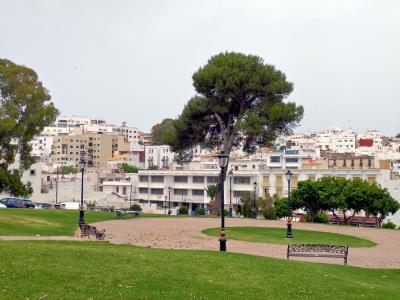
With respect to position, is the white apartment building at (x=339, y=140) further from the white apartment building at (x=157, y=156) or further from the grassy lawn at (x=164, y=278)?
the grassy lawn at (x=164, y=278)

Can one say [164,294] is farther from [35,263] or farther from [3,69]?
[3,69]

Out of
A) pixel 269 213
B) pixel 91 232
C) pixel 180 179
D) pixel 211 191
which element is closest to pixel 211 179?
pixel 180 179

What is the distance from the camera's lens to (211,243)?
27.4 m

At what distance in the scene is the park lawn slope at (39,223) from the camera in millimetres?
27931

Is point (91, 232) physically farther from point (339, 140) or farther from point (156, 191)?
point (339, 140)

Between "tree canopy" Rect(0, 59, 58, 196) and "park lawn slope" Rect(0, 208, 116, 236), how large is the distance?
30.3ft

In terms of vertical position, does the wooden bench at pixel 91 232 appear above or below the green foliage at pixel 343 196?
below

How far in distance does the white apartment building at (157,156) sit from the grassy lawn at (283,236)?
357 ft

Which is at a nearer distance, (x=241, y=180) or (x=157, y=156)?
(x=241, y=180)

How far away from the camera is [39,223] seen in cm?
3162

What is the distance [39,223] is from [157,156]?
116037mm

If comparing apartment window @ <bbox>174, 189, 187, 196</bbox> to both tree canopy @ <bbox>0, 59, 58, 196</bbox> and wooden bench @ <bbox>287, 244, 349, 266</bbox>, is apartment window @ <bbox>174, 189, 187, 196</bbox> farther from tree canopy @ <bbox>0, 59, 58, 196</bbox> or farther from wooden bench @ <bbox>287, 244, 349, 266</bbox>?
wooden bench @ <bbox>287, 244, 349, 266</bbox>

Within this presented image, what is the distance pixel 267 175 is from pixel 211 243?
183ft

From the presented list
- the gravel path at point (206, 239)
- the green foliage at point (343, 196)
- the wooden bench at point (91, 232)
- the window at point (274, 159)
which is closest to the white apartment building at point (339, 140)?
the window at point (274, 159)
